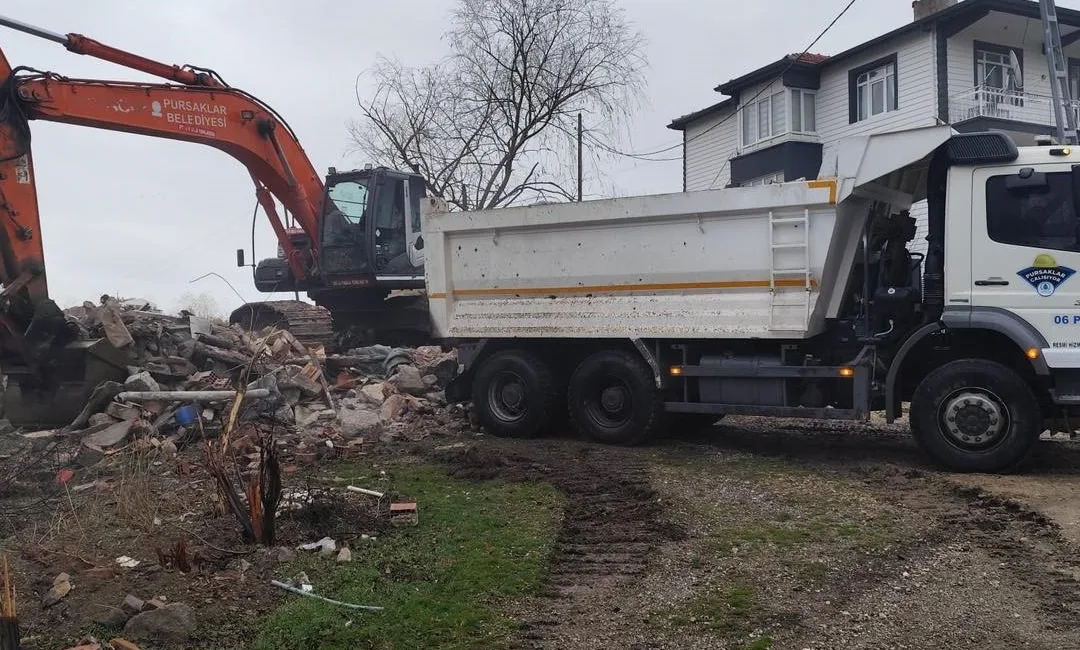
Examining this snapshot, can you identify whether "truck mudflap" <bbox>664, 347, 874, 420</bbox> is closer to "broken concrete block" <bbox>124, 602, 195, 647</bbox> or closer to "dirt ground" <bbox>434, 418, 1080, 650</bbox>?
"dirt ground" <bbox>434, 418, 1080, 650</bbox>

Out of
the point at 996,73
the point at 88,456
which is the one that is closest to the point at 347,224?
the point at 88,456

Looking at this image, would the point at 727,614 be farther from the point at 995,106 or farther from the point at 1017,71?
the point at 995,106

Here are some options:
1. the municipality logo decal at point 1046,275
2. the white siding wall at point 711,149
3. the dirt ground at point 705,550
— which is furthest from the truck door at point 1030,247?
the white siding wall at point 711,149

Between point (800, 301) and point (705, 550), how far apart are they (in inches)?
136

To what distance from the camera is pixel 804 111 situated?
85.0ft

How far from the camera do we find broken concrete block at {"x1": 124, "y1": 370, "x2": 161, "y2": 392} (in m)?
10.6

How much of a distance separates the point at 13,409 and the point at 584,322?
6.90m

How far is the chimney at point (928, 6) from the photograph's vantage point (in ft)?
78.5

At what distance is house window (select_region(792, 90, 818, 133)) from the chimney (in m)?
3.33

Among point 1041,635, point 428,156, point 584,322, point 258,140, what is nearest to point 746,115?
point 428,156

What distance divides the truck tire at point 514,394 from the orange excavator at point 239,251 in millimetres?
4532

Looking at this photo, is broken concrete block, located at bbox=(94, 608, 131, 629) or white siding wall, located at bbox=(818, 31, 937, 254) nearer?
broken concrete block, located at bbox=(94, 608, 131, 629)

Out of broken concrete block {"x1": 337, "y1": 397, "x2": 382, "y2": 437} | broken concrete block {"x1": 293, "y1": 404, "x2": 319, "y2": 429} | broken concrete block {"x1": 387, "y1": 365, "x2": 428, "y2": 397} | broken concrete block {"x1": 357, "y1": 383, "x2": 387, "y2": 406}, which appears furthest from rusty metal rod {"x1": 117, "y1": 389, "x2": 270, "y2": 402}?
broken concrete block {"x1": 387, "y1": 365, "x2": 428, "y2": 397}

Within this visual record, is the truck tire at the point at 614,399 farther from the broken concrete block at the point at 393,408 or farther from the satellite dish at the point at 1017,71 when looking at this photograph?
the satellite dish at the point at 1017,71
